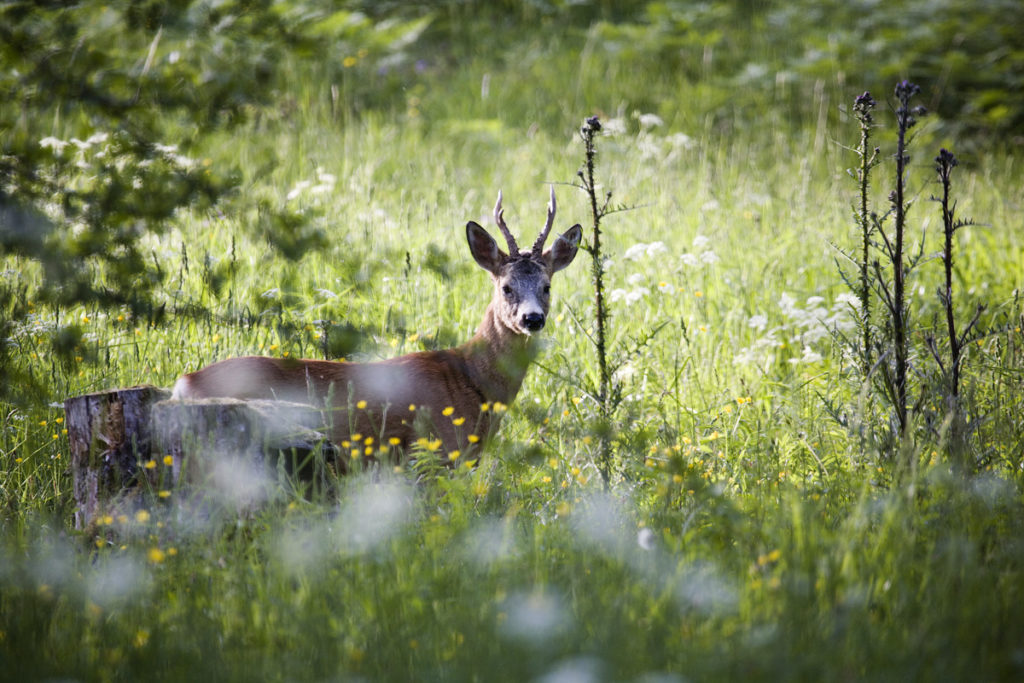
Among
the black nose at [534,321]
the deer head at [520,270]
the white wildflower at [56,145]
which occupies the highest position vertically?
the white wildflower at [56,145]

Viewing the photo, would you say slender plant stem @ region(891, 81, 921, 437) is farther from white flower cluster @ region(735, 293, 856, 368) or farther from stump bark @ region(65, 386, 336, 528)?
stump bark @ region(65, 386, 336, 528)

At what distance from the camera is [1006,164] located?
9984mm

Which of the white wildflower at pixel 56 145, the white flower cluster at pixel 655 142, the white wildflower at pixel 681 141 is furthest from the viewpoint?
the white wildflower at pixel 681 141

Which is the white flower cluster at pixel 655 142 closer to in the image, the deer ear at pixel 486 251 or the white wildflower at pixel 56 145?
the deer ear at pixel 486 251

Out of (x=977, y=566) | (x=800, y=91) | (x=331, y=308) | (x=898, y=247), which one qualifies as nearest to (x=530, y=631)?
(x=977, y=566)

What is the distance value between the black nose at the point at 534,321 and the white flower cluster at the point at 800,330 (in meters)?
1.47

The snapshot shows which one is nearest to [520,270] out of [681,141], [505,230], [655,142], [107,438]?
[505,230]

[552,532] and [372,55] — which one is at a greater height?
[372,55]

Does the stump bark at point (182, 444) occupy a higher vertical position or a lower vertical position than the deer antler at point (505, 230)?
lower

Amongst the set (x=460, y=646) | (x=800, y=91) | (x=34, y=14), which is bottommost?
(x=460, y=646)

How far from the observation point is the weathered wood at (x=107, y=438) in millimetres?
3598

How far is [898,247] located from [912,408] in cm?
68

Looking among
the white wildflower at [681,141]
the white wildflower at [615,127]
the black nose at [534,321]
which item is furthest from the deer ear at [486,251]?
the white wildflower at [681,141]

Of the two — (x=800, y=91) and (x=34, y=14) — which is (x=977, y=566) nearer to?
(x=34, y=14)
